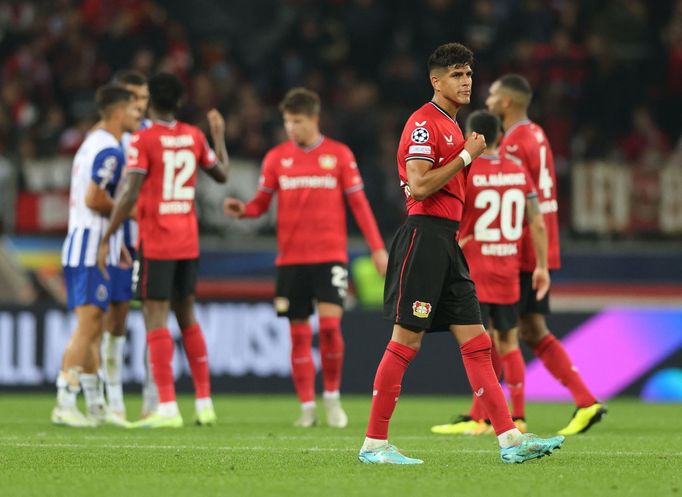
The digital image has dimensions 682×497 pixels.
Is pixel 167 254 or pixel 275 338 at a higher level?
pixel 167 254

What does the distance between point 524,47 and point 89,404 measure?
1072 centimetres

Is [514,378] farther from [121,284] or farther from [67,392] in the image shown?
[67,392]

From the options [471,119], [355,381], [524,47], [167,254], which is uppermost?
[524,47]

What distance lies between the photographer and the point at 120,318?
1023 centimetres

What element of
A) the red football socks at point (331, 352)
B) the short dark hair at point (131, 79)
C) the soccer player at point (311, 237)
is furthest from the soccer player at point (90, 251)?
the red football socks at point (331, 352)

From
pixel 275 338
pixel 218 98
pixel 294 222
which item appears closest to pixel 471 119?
pixel 294 222

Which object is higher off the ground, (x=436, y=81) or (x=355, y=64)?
(x=355, y=64)

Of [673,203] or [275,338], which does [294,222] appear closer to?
[275,338]

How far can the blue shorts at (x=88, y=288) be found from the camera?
31.9ft

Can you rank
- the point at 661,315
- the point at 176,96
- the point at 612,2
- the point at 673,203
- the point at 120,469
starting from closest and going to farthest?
the point at 120,469
the point at 176,96
the point at 661,315
the point at 673,203
the point at 612,2

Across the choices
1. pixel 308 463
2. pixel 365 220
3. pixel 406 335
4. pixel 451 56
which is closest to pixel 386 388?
pixel 406 335

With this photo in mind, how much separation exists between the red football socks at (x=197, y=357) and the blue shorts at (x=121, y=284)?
530 millimetres

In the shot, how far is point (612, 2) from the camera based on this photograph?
20.0 metres

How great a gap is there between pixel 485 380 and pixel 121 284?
153 inches
